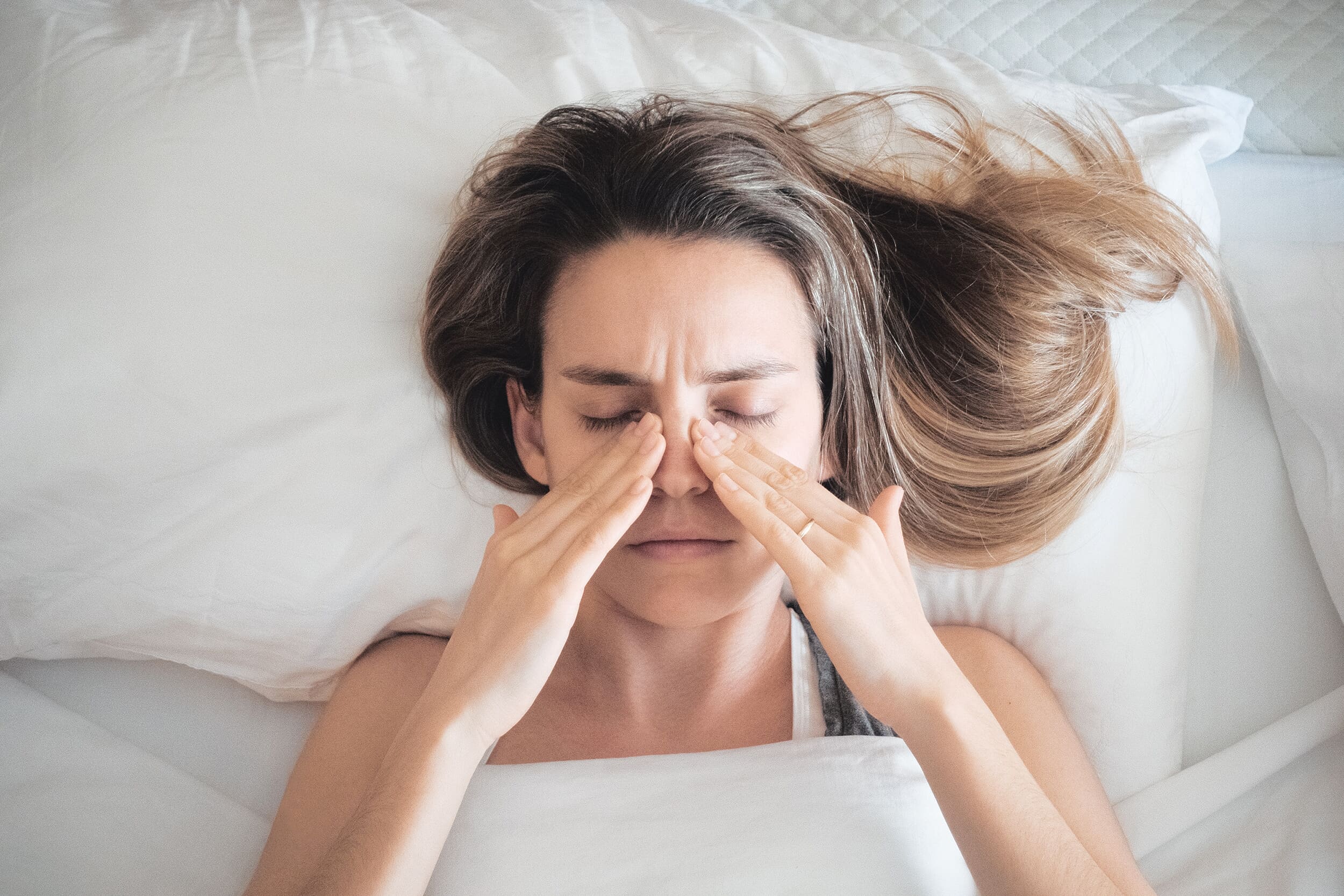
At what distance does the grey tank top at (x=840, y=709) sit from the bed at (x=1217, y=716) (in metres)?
0.41

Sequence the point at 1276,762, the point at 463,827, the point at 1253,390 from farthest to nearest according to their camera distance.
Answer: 1. the point at 1253,390
2. the point at 1276,762
3. the point at 463,827

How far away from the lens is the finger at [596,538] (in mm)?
1103

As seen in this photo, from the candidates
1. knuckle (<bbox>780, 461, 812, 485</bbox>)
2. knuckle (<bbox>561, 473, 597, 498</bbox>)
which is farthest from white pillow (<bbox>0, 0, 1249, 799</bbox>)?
A: knuckle (<bbox>780, 461, 812, 485</bbox>)

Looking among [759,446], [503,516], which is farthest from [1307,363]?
[503,516]

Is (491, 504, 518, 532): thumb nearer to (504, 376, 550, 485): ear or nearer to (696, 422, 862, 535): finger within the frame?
(504, 376, 550, 485): ear

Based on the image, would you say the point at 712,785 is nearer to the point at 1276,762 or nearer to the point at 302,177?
the point at 1276,762

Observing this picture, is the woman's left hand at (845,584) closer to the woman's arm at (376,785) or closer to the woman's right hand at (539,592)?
the woman's right hand at (539,592)

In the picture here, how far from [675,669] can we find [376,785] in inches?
18.0

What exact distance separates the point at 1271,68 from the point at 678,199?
120 cm

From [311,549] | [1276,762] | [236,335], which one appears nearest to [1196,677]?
[1276,762]

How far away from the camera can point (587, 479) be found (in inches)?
45.8

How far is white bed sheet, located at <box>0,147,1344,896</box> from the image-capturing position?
129 cm

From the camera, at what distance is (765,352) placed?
1192 millimetres

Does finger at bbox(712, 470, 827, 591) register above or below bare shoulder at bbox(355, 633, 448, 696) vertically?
above
